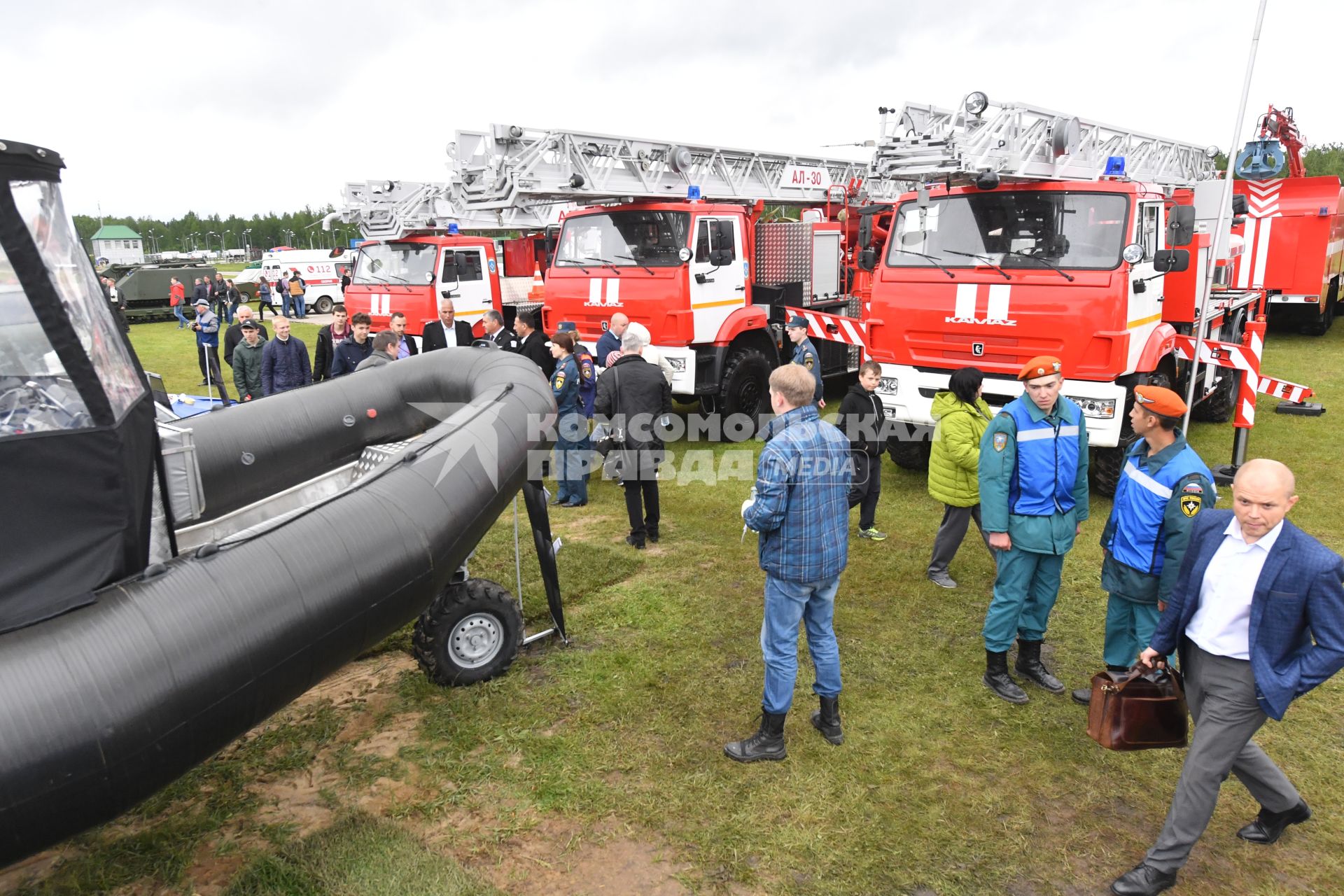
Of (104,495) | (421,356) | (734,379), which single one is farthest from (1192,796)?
(734,379)

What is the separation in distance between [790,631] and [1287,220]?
13876 millimetres

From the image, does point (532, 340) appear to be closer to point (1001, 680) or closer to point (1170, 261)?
point (1001, 680)

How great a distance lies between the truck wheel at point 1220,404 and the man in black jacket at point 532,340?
23.4 feet

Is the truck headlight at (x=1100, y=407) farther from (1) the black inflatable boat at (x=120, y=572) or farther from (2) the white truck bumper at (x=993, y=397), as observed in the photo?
(1) the black inflatable boat at (x=120, y=572)

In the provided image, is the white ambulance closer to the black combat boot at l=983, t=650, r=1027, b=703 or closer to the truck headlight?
the truck headlight

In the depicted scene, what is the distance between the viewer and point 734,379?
28.5ft

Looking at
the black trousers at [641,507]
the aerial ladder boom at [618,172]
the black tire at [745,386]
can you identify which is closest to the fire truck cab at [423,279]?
the aerial ladder boom at [618,172]

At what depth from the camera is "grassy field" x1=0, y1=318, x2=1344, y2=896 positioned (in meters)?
2.85

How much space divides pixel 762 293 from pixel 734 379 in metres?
1.28

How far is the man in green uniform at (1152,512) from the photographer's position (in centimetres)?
318

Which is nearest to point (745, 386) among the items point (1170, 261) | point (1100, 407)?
point (1100, 407)

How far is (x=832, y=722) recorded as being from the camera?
11.7ft

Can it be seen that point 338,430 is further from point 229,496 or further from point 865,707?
point 865,707

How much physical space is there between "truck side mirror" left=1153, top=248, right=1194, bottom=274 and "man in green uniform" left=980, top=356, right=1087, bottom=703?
3000 millimetres
